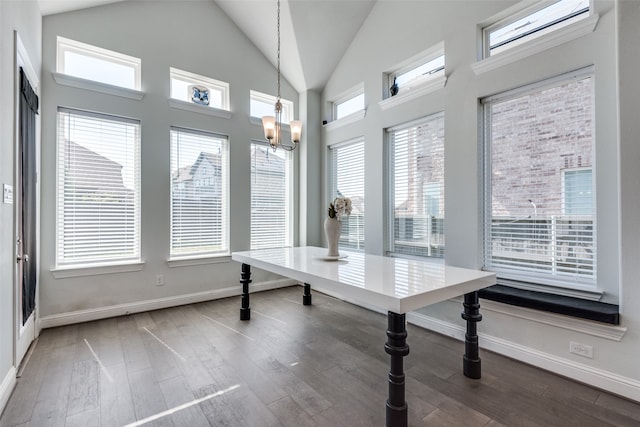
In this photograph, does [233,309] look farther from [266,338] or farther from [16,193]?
[16,193]

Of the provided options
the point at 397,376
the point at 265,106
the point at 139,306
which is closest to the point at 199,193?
the point at 139,306

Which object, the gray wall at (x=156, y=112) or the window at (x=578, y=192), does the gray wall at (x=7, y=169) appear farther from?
the window at (x=578, y=192)

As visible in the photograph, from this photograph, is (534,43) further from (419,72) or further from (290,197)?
(290,197)

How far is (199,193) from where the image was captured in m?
4.10

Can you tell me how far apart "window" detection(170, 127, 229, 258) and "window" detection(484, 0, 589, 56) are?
135 inches

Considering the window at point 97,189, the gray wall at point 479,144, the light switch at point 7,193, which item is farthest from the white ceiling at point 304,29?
the light switch at point 7,193

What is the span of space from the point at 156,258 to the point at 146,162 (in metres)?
1.19

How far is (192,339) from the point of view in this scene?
114 inches

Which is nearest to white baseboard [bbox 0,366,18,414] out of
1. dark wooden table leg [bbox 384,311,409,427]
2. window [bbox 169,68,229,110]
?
dark wooden table leg [bbox 384,311,409,427]


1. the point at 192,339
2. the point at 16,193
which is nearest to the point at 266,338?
the point at 192,339

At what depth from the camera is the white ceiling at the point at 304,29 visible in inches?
151

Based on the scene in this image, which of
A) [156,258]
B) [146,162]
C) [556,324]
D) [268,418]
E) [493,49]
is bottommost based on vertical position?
[268,418]

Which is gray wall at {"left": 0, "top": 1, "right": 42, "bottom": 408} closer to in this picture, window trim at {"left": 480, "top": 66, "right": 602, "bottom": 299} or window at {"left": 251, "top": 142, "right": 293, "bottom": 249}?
window at {"left": 251, "top": 142, "right": 293, "bottom": 249}

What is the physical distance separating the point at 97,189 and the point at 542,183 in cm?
447
